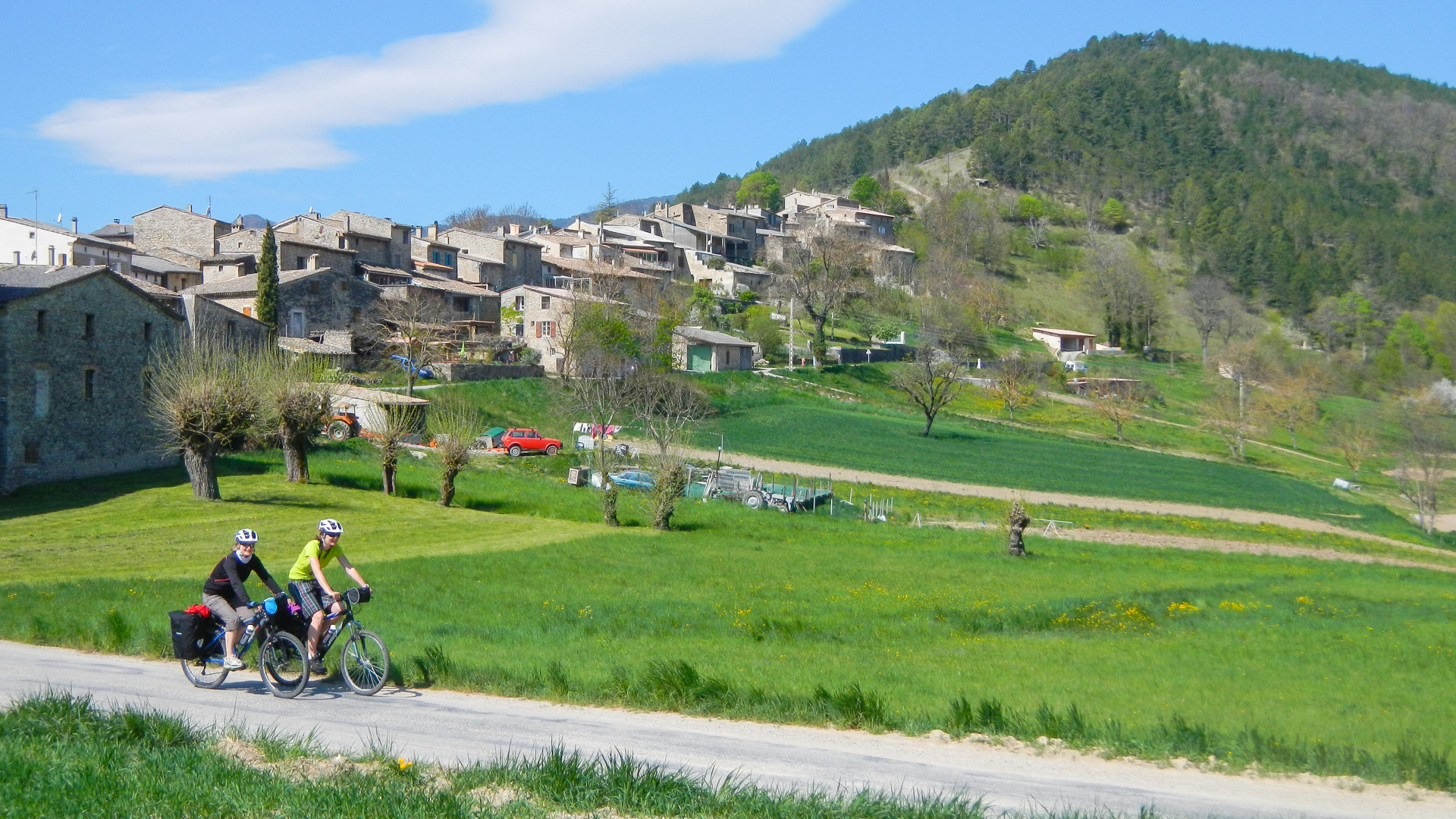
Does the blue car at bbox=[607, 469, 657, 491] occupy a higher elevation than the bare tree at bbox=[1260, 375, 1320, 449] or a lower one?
lower

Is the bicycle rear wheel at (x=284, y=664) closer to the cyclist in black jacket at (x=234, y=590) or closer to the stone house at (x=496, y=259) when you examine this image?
the cyclist in black jacket at (x=234, y=590)

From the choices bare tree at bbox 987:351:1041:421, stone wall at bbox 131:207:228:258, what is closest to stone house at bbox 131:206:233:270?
stone wall at bbox 131:207:228:258

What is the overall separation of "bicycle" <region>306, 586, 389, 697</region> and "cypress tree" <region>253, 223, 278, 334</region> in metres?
59.2

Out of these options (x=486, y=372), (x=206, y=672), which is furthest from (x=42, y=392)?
(x=486, y=372)

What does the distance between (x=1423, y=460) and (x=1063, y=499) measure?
90.4ft

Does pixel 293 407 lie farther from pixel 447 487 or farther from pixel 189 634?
pixel 189 634

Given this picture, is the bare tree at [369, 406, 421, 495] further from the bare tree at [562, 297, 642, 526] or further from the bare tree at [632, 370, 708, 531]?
the bare tree at [562, 297, 642, 526]

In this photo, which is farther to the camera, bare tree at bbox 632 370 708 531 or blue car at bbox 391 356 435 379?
blue car at bbox 391 356 435 379

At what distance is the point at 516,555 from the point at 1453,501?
7131 cm

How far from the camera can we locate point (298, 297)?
72.8 m

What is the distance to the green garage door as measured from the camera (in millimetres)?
88438

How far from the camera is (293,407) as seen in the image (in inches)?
1655

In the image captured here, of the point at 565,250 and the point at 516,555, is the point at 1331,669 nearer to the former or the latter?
the point at 516,555

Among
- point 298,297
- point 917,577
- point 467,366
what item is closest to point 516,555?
point 917,577
